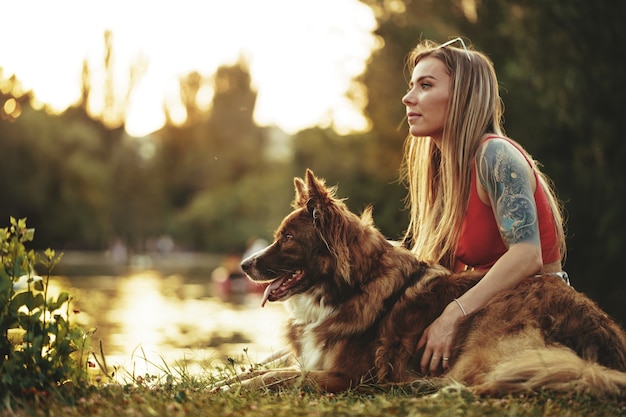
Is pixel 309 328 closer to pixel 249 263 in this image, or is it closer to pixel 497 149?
pixel 249 263

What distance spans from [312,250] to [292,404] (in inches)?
55.1

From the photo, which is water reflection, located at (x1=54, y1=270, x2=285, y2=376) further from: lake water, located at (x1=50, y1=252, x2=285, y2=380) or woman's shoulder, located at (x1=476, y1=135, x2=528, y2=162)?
woman's shoulder, located at (x1=476, y1=135, x2=528, y2=162)

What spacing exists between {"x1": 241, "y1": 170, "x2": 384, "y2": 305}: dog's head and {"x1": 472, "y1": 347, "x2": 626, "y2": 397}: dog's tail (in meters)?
1.28

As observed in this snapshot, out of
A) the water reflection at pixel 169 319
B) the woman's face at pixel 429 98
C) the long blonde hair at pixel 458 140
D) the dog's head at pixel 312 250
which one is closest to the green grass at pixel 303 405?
the dog's head at pixel 312 250

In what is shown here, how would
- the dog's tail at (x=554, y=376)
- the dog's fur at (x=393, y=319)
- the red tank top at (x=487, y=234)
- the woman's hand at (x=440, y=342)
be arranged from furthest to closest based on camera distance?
the red tank top at (x=487, y=234) < the woman's hand at (x=440, y=342) < the dog's fur at (x=393, y=319) < the dog's tail at (x=554, y=376)

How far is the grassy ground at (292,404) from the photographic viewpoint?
3873 millimetres

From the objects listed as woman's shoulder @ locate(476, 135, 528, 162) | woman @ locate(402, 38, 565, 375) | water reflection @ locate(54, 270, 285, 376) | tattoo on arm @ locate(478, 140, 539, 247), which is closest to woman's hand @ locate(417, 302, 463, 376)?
woman @ locate(402, 38, 565, 375)

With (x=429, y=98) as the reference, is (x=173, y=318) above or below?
below

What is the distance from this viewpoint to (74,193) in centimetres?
5003

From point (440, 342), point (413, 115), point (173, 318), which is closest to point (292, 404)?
point (440, 342)

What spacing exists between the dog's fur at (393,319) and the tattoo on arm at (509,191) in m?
0.31

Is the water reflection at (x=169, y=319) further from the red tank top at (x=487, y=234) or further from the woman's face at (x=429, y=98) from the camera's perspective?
the woman's face at (x=429, y=98)

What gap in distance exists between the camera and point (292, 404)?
4148 mm

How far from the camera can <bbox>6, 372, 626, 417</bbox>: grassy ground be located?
3.87 meters
